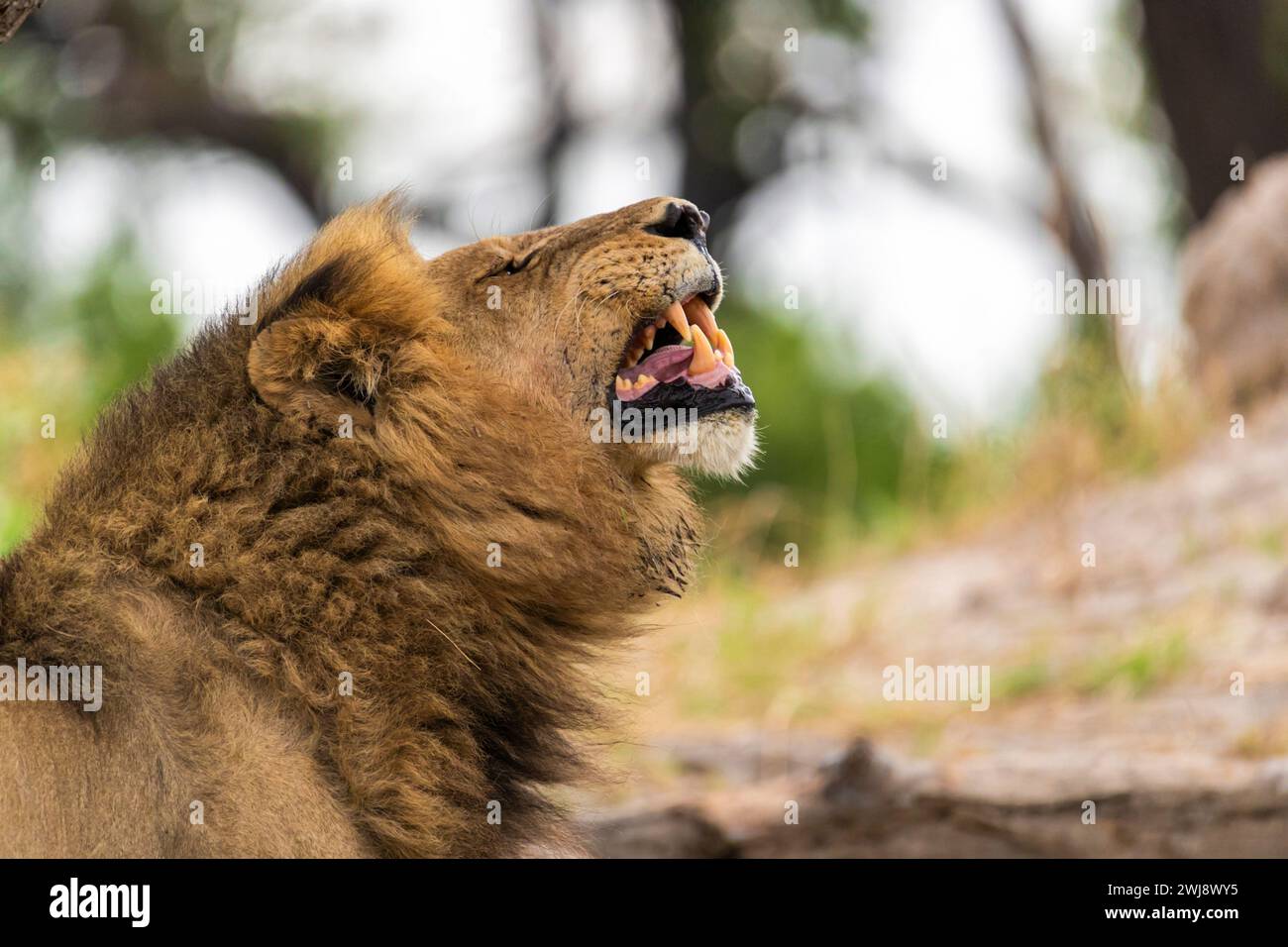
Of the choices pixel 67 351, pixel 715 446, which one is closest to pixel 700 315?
pixel 715 446

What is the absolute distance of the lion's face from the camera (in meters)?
3.74

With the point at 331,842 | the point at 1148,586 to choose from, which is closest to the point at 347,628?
the point at 331,842

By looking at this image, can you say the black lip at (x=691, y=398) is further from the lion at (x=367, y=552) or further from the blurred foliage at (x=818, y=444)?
the blurred foliage at (x=818, y=444)

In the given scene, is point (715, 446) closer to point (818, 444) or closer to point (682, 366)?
point (682, 366)

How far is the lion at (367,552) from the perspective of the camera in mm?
3008

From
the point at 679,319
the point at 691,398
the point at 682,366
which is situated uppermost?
the point at 679,319

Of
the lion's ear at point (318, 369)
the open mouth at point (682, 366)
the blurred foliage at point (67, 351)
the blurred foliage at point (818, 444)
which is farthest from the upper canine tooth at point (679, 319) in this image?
the blurred foliage at point (818, 444)

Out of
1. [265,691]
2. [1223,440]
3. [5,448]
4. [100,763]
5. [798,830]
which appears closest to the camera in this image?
[100,763]

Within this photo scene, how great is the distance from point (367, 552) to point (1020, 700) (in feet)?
14.5

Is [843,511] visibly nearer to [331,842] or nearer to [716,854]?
[716,854]

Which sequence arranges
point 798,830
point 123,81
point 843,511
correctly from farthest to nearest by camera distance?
point 123,81 → point 843,511 → point 798,830

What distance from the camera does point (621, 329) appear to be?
3.82 meters
